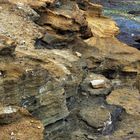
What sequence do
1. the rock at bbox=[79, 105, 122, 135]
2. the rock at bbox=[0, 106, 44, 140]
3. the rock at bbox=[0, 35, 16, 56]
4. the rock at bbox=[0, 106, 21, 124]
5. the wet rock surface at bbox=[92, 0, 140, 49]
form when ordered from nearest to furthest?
the rock at bbox=[0, 106, 44, 140], the rock at bbox=[0, 106, 21, 124], the rock at bbox=[0, 35, 16, 56], the rock at bbox=[79, 105, 122, 135], the wet rock surface at bbox=[92, 0, 140, 49]

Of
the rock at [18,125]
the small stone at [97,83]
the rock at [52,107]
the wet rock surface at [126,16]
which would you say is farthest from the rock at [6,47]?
the wet rock surface at [126,16]

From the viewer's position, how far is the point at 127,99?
20719 millimetres

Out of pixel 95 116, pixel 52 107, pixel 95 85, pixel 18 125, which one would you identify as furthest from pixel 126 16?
pixel 18 125

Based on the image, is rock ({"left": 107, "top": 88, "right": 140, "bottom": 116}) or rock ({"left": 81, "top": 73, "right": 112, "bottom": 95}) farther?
rock ({"left": 107, "top": 88, "right": 140, "bottom": 116})

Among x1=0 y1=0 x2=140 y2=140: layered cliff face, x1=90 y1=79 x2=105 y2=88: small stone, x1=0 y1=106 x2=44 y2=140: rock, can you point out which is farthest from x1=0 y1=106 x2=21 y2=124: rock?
x1=90 y1=79 x2=105 y2=88: small stone

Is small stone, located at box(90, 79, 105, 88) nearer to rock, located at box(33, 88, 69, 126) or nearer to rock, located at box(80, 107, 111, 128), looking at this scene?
rock, located at box(80, 107, 111, 128)

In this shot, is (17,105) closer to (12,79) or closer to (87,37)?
(12,79)

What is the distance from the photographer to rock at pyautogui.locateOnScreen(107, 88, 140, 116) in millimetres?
19844

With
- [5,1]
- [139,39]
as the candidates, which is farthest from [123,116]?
[139,39]

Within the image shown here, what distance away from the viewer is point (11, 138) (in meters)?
13.9

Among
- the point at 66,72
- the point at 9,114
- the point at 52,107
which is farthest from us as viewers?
the point at 66,72

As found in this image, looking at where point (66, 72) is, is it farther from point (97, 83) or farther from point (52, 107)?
point (97, 83)

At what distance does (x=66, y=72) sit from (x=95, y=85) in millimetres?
2306

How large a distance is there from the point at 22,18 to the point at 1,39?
428 cm
